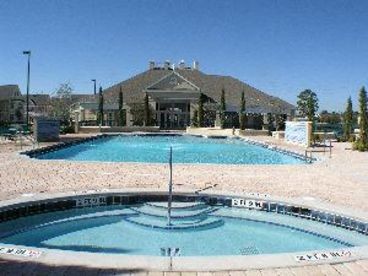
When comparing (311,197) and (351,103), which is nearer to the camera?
(311,197)

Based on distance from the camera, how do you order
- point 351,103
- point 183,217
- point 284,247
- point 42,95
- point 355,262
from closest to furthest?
point 355,262 → point 284,247 → point 183,217 → point 351,103 → point 42,95

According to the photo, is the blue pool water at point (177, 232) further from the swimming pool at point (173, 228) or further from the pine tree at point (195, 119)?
the pine tree at point (195, 119)

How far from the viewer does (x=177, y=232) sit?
34.7 feet

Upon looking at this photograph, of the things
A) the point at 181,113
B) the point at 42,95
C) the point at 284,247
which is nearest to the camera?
the point at 284,247

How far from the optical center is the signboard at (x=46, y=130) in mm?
32406

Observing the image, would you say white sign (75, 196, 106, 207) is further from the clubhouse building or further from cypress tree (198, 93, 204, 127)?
the clubhouse building

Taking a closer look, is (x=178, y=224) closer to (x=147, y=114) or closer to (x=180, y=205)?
(x=180, y=205)

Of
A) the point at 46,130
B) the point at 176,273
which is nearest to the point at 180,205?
the point at 176,273

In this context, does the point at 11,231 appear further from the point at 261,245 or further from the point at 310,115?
the point at 310,115

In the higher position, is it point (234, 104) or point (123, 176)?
point (234, 104)

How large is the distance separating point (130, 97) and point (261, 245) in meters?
52.9

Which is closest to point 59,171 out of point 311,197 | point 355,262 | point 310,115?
point 311,197

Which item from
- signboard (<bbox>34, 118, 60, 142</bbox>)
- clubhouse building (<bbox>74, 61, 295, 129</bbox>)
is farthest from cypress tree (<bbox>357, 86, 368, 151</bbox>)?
clubhouse building (<bbox>74, 61, 295, 129</bbox>)

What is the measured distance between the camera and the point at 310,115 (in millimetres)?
39500
